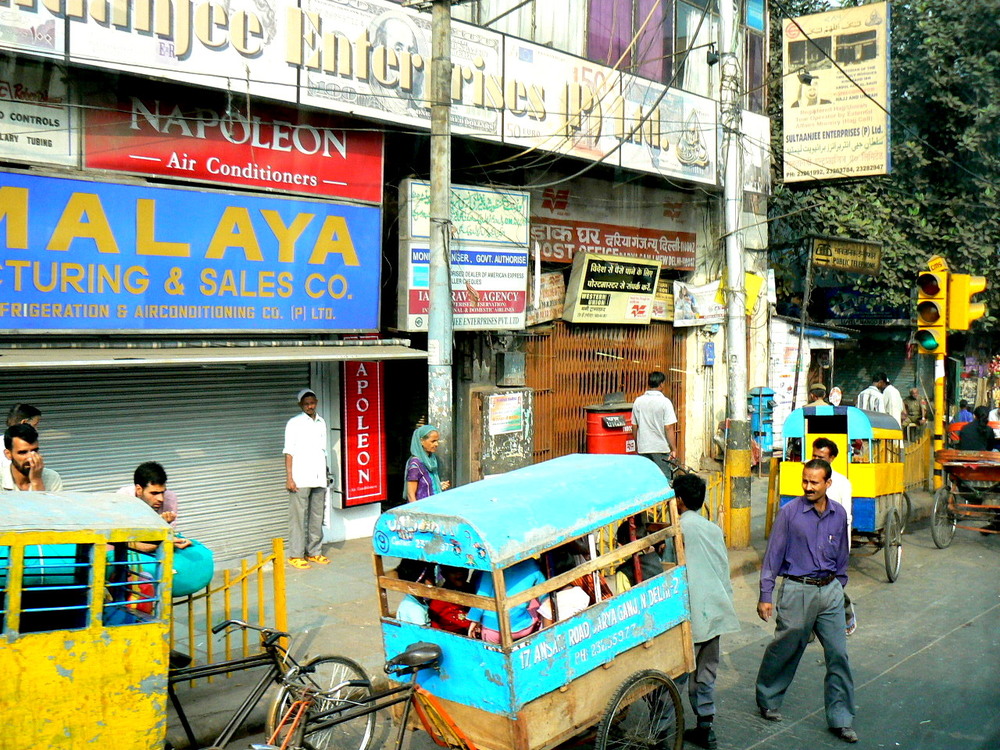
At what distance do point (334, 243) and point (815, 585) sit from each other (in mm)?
6060

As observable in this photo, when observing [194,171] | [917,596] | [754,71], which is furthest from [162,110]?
[754,71]

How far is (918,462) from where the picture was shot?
44.5 feet

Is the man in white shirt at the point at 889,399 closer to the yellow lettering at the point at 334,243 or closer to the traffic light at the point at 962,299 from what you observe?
the traffic light at the point at 962,299

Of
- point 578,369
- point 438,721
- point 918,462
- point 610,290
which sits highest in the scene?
point 610,290

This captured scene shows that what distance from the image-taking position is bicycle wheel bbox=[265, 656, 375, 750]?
5008 millimetres

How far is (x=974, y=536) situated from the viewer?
12750 millimetres

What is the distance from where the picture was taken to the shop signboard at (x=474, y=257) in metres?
10.6

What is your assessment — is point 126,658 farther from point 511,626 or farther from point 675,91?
point 675,91

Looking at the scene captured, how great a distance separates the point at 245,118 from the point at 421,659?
20.9 ft

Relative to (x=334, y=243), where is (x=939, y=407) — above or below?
below

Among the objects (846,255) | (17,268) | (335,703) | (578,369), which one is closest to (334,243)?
(17,268)

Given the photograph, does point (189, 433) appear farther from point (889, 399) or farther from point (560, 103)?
point (889, 399)

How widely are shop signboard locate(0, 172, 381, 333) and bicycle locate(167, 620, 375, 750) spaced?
4.07 m

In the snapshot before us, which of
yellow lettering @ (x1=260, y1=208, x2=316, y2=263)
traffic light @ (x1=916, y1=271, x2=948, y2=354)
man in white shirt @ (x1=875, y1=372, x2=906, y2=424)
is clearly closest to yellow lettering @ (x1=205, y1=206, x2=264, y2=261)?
yellow lettering @ (x1=260, y1=208, x2=316, y2=263)
